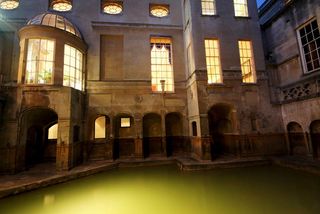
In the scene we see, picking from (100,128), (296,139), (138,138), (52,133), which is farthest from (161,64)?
(296,139)

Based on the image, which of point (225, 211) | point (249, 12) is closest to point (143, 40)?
point (249, 12)

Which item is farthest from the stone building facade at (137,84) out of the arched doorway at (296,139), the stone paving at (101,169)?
the stone paving at (101,169)

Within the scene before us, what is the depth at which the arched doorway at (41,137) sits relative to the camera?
9984 millimetres

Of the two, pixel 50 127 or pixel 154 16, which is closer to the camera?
pixel 50 127

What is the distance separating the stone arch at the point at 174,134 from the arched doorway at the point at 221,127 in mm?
2218

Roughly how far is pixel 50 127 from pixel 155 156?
758 centimetres

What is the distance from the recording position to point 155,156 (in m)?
11.6

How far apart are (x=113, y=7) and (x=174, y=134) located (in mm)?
10922

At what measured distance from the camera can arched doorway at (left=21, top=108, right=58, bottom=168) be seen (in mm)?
9984

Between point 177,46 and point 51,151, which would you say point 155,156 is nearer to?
point 51,151

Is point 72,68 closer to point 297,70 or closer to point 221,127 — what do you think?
point 221,127

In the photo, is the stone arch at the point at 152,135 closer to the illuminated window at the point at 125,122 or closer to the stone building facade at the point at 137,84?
the stone building facade at the point at 137,84

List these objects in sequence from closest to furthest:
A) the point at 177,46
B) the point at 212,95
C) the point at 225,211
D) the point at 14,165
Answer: the point at 225,211, the point at 14,165, the point at 212,95, the point at 177,46

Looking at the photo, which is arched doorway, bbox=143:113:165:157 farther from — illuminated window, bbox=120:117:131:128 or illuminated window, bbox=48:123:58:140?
illuminated window, bbox=48:123:58:140
